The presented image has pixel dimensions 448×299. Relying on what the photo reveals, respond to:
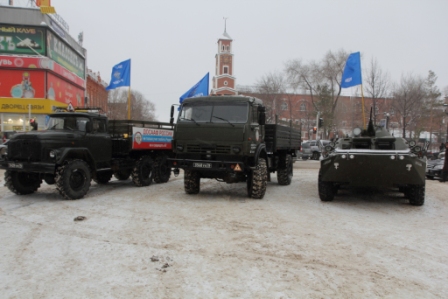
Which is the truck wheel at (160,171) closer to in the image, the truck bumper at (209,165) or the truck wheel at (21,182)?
the truck bumper at (209,165)

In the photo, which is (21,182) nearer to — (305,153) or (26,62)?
(305,153)

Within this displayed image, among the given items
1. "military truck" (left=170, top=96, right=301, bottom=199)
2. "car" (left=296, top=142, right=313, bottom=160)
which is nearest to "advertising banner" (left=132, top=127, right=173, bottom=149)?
"military truck" (left=170, top=96, right=301, bottom=199)

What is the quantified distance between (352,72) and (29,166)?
14.3m

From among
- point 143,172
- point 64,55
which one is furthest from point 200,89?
point 64,55

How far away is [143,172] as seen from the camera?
1155cm

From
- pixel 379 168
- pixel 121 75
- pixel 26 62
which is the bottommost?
pixel 379 168

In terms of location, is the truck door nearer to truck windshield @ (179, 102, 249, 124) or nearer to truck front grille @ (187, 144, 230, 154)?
truck windshield @ (179, 102, 249, 124)

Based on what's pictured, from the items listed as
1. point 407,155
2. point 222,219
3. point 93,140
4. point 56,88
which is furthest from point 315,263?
point 56,88

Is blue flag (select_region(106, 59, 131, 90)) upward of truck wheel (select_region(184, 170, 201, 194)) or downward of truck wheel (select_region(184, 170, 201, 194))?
upward

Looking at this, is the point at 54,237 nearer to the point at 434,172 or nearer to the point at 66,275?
the point at 66,275

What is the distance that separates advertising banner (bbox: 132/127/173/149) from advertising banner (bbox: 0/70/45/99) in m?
27.3

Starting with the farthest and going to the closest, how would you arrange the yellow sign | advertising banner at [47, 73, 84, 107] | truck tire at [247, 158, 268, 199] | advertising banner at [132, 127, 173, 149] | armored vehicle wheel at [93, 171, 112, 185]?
advertising banner at [47, 73, 84, 107] → the yellow sign → armored vehicle wheel at [93, 171, 112, 185] → advertising banner at [132, 127, 173, 149] → truck tire at [247, 158, 268, 199]

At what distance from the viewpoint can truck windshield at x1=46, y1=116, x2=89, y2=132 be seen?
9.46 meters

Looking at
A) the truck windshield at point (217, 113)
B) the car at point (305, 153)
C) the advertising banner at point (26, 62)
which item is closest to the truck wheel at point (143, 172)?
the truck windshield at point (217, 113)
